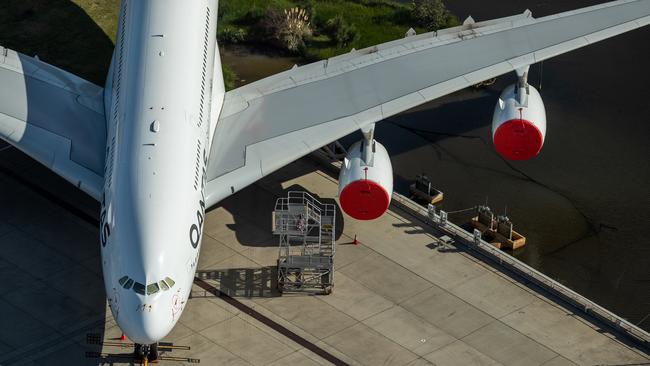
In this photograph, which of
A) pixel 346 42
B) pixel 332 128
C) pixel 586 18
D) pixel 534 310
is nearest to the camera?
pixel 534 310

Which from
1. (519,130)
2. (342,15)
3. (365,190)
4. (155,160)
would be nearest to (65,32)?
(342,15)

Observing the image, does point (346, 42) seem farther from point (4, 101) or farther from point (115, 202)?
point (115, 202)

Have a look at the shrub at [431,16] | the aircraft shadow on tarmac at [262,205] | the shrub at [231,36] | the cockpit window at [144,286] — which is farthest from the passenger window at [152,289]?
the shrub at [431,16]

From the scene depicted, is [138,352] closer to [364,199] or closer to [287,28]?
[364,199]

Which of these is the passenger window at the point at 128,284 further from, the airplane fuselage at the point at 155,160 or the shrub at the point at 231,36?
the shrub at the point at 231,36

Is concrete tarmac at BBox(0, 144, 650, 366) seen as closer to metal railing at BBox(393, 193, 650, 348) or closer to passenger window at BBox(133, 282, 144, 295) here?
metal railing at BBox(393, 193, 650, 348)

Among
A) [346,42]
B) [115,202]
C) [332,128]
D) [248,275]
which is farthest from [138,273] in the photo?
[346,42]
